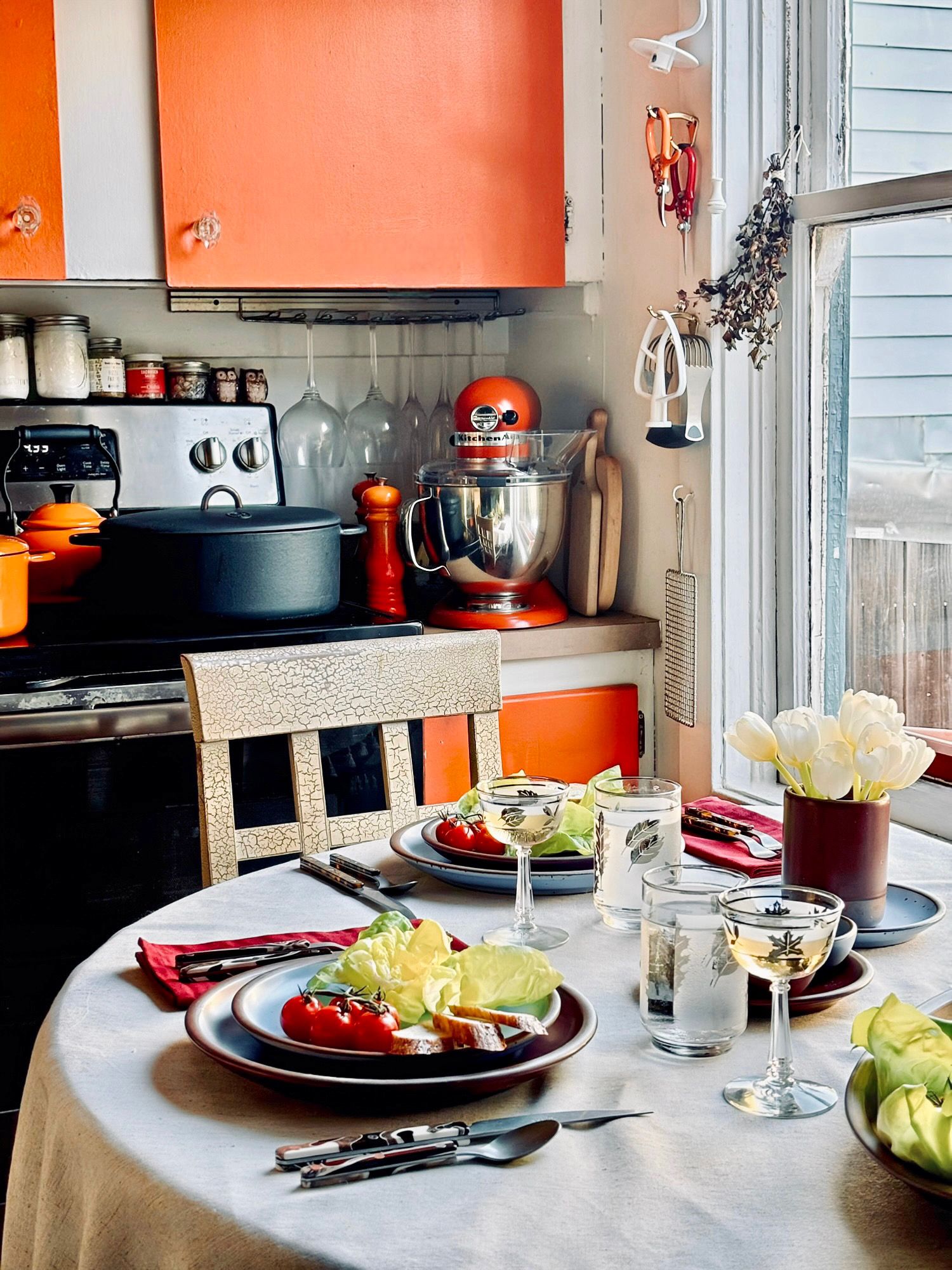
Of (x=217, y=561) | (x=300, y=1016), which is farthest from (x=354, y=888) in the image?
(x=217, y=561)

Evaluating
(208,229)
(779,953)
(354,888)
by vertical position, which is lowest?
(354,888)

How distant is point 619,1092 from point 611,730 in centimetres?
152

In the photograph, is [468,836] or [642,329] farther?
[642,329]

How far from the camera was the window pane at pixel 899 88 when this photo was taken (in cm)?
183

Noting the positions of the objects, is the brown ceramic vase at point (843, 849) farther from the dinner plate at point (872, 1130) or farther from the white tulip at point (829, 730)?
the dinner plate at point (872, 1130)

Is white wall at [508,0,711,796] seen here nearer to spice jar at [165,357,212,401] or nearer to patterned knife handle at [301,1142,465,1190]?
spice jar at [165,357,212,401]

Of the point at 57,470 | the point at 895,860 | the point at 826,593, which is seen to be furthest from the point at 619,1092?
the point at 57,470

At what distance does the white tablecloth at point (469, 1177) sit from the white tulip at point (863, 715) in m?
0.19

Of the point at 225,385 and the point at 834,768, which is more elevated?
the point at 225,385

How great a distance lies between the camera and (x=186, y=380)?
2.57 meters

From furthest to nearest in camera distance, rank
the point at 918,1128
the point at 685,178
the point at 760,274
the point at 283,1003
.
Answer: the point at 685,178 → the point at 760,274 → the point at 283,1003 → the point at 918,1128

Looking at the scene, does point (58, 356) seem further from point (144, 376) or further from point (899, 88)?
point (899, 88)

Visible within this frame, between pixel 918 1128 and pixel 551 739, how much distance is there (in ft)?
5.29

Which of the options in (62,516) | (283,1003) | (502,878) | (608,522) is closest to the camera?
(283,1003)
